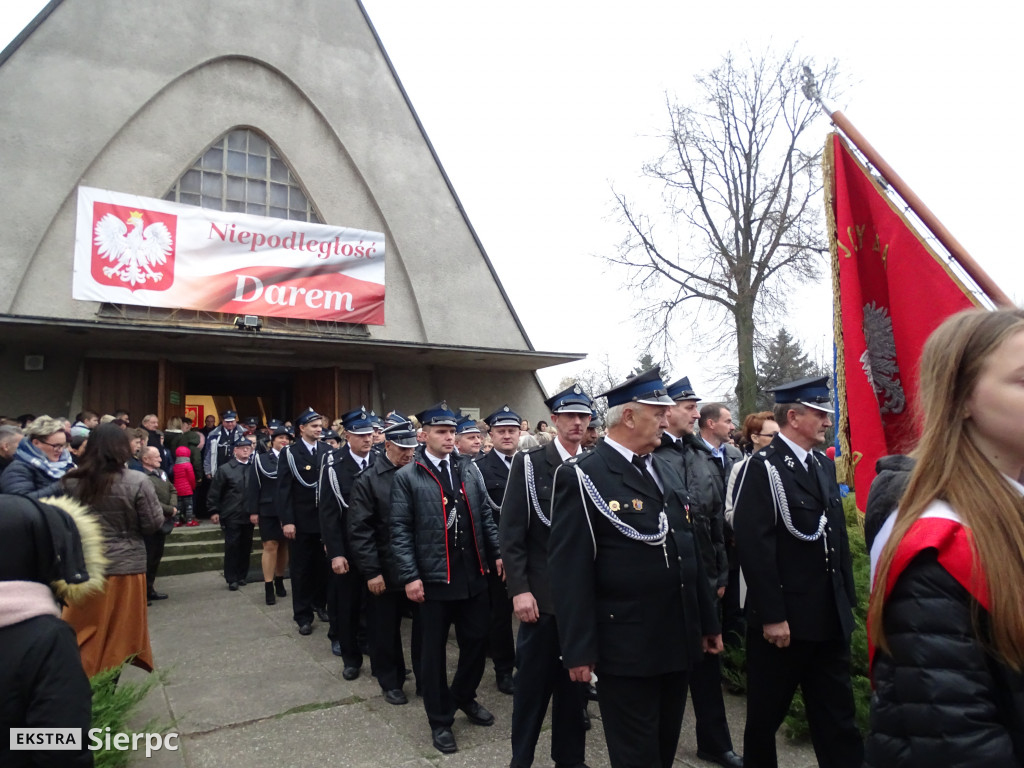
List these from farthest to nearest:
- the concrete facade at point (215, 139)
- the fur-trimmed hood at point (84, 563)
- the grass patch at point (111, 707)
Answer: the concrete facade at point (215, 139) < the grass patch at point (111, 707) < the fur-trimmed hood at point (84, 563)

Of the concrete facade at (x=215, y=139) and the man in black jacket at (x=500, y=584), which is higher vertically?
the concrete facade at (x=215, y=139)

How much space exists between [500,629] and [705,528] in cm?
238

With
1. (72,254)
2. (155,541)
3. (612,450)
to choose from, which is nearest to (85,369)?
(72,254)

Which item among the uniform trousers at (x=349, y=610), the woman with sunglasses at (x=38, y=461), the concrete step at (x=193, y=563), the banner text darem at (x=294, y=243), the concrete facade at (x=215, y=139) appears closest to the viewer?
the woman with sunglasses at (x=38, y=461)

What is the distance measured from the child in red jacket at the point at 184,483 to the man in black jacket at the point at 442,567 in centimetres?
815

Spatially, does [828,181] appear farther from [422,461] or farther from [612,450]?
[422,461]

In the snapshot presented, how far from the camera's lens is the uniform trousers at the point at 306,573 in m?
7.30

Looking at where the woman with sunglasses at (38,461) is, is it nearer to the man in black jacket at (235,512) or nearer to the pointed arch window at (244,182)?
the man in black jacket at (235,512)

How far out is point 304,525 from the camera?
7531 mm

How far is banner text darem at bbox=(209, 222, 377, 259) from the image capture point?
14.3 metres

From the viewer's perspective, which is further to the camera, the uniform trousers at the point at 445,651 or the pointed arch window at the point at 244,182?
the pointed arch window at the point at 244,182

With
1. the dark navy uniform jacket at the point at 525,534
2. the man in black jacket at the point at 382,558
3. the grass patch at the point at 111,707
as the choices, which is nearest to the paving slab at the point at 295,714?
the man in black jacket at the point at 382,558

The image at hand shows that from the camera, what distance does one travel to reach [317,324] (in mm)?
15508

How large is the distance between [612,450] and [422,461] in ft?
7.33
